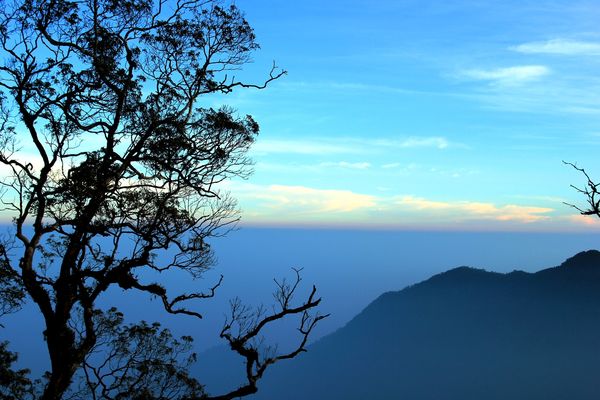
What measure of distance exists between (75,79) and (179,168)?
3322 millimetres

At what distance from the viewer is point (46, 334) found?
12133mm

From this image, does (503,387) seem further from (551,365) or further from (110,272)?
(110,272)

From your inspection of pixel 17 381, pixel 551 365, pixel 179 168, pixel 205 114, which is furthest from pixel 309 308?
pixel 551 365

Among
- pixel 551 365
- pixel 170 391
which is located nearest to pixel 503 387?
pixel 551 365

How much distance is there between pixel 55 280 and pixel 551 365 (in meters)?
190

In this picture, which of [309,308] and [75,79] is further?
[75,79]

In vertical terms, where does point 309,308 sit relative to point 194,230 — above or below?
below

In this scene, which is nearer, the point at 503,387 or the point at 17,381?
the point at 17,381

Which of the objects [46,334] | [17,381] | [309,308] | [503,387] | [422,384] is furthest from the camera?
[422,384]

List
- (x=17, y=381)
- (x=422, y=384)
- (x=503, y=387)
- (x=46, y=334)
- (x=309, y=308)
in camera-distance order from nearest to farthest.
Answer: (x=309, y=308), (x=46, y=334), (x=17, y=381), (x=503, y=387), (x=422, y=384)

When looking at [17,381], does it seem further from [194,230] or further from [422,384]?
[422,384]

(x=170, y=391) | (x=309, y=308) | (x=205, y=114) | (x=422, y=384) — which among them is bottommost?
(x=422, y=384)

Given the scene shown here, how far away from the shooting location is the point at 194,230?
13.5 meters

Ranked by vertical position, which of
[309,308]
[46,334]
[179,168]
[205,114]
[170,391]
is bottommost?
[170,391]
